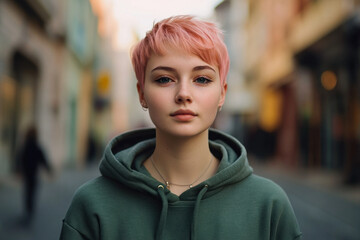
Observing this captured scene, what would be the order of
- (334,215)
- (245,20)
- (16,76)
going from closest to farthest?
(334,215) → (16,76) → (245,20)

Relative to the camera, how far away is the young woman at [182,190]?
64.7 inches

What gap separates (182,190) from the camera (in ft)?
5.88

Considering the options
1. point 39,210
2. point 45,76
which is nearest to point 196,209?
point 39,210

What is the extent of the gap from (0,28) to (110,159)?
28.9 feet

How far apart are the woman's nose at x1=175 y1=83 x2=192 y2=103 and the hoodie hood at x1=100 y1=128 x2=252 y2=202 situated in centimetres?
30

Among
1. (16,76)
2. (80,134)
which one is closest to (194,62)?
(16,76)

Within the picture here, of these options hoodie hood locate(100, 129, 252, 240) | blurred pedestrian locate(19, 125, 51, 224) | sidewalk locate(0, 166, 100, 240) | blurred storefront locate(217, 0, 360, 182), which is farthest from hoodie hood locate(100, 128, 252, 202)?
blurred storefront locate(217, 0, 360, 182)

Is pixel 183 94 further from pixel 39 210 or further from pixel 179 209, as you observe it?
pixel 39 210

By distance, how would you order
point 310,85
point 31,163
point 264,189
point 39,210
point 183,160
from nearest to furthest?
1. point 264,189
2. point 183,160
3. point 31,163
4. point 39,210
5. point 310,85

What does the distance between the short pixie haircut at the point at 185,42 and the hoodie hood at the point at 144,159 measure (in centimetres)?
30

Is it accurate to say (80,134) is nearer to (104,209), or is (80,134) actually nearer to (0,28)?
(0,28)

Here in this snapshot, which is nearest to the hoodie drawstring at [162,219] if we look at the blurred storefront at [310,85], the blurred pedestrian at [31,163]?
the blurred pedestrian at [31,163]

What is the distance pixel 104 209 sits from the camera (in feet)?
5.51

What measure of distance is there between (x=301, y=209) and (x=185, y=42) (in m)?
6.97
